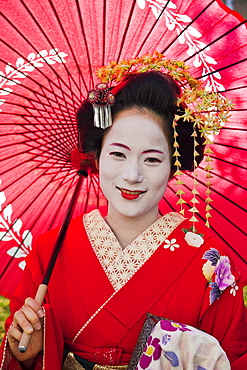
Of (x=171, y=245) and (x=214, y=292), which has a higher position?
(x=171, y=245)

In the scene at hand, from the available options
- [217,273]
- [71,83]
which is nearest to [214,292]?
[217,273]

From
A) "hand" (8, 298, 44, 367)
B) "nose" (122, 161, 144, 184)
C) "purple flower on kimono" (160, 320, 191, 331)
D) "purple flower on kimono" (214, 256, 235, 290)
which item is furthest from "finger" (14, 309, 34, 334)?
"purple flower on kimono" (214, 256, 235, 290)

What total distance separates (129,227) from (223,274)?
55 centimetres

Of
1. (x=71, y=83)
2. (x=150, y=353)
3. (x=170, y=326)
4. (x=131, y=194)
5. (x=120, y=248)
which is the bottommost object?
(x=150, y=353)

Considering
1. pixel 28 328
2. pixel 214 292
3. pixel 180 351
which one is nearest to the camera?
pixel 180 351

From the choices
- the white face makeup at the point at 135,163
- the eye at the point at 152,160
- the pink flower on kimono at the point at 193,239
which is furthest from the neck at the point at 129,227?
the eye at the point at 152,160

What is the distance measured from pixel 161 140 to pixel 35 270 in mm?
976

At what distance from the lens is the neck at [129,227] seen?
104 inches

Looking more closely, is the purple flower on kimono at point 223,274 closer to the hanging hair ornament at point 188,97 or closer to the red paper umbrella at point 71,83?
the hanging hair ornament at point 188,97

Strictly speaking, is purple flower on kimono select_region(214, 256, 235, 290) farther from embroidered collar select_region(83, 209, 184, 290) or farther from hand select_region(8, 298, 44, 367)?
hand select_region(8, 298, 44, 367)

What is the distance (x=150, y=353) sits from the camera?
2025 mm

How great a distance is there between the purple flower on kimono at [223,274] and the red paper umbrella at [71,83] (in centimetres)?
37

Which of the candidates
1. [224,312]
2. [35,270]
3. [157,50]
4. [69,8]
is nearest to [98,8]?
[69,8]

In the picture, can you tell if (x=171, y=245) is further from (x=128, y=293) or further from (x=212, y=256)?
(x=128, y=293)
